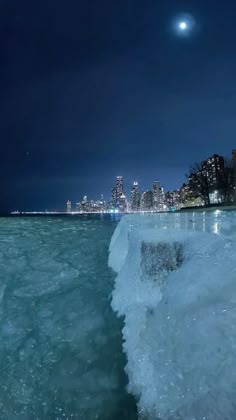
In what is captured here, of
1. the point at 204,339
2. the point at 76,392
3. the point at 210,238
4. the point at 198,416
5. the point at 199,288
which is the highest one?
the point at 210,238

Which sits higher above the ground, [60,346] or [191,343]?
[191,343]

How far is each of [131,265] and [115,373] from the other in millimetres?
3420

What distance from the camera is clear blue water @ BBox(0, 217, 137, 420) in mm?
4727

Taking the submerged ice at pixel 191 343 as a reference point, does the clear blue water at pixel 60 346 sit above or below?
below

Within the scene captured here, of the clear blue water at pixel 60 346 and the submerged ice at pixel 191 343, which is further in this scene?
the clear blue water at pixel 60 346

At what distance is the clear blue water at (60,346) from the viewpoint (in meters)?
4.73

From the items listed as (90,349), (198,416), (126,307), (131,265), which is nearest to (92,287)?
(131,265)

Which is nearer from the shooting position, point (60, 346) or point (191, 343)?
point (191, 343)

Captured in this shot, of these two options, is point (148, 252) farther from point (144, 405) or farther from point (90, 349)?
point (144, 405)

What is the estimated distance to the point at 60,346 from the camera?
6.07 metres

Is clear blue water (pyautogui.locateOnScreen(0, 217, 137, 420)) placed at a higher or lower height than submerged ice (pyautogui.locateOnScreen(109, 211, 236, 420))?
lower

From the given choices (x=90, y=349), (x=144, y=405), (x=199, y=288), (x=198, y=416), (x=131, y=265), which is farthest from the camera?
(x=131, y=265)

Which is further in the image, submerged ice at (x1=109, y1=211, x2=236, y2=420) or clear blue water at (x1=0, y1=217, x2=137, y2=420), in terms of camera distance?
clear blue water at (x1=0, y1=217, x2=137, y2=420)

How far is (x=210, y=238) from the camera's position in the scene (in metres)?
6.60
